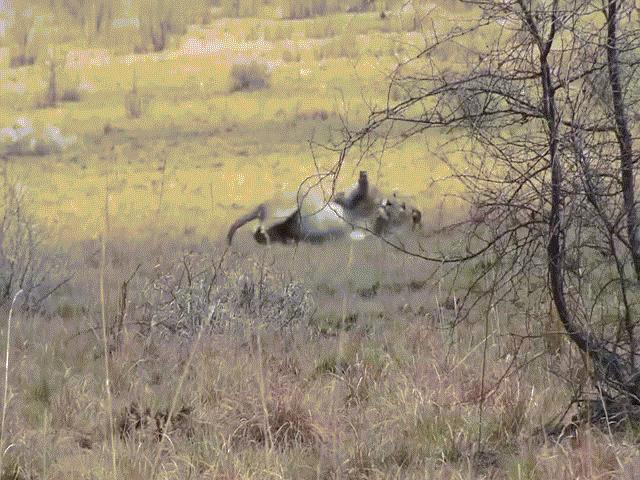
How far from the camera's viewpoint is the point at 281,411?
196 inches

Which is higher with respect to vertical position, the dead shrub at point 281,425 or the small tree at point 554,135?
the small tree at point 554,135

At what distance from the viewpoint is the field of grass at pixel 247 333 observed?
4422 mm

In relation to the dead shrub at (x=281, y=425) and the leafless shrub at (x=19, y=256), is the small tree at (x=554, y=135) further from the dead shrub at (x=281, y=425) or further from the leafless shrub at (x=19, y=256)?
the leafless shrub at (x=19, y=256)

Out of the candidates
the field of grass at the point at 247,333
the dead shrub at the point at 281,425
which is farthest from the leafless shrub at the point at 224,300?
the dead shrub at the point at 281,425

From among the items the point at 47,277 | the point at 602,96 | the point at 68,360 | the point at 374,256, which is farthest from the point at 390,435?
the point at 374,256

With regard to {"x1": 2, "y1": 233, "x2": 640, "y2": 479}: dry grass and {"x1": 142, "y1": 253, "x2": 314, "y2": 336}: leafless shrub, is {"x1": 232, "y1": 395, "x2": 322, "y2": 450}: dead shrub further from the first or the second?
{"x1": 142, "y1": 253, "x2": 314, "y2": 336}: leafless shrub

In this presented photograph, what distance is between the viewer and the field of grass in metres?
4.42

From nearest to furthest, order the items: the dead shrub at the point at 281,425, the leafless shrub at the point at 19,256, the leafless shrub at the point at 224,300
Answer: the dead shrub at the point at 281,425
the leafless shrub at the point at 224,300
the leafless shrub at the point at 19,256

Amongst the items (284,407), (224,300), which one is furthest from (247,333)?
(224,300)

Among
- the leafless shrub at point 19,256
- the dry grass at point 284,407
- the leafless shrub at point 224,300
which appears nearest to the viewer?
the dry grass at point 284,407

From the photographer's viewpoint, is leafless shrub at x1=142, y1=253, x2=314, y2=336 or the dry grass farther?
leafless shrub at x1=142, y1=253, x2=314, y2=336

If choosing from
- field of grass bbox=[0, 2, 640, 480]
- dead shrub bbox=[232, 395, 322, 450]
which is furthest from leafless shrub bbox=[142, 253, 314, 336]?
dead shrub bbox=[232, 395, 322, 450]

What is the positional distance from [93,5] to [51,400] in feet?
31.6

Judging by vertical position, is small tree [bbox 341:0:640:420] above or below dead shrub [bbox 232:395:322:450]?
above
